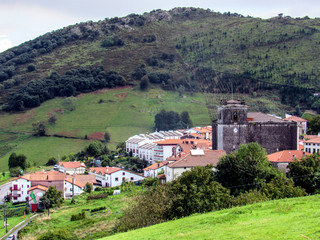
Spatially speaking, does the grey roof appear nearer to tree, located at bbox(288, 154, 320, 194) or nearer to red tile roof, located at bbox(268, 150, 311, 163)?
red tile roof, located at bbox(268, 150, 311, 163)

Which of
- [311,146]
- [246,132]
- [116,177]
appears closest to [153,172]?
[116,177]

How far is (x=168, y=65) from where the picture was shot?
145 meters

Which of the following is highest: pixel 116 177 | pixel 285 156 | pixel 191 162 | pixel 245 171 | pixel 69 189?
pixel 245 171

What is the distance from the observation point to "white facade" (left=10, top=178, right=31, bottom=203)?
5562 centimetres

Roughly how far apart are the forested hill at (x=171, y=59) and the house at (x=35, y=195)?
66.7 meters

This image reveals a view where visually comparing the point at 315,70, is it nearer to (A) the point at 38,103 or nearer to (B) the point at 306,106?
(B) the point at 306,106

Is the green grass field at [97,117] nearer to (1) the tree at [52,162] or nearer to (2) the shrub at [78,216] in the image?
(1) the tree at [52,162]

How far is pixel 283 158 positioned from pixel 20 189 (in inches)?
1325

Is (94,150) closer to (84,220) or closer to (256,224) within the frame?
(84,220)

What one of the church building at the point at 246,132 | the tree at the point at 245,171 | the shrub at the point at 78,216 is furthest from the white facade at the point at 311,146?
the shrub at the point at 78,216

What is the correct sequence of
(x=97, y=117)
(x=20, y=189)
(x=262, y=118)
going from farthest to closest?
(x=97, y=117) < (x=20, y=189) < (x=262, y=118)

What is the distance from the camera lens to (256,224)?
19484mm

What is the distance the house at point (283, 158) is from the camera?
45719 mm

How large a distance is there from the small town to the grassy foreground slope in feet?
0.36
